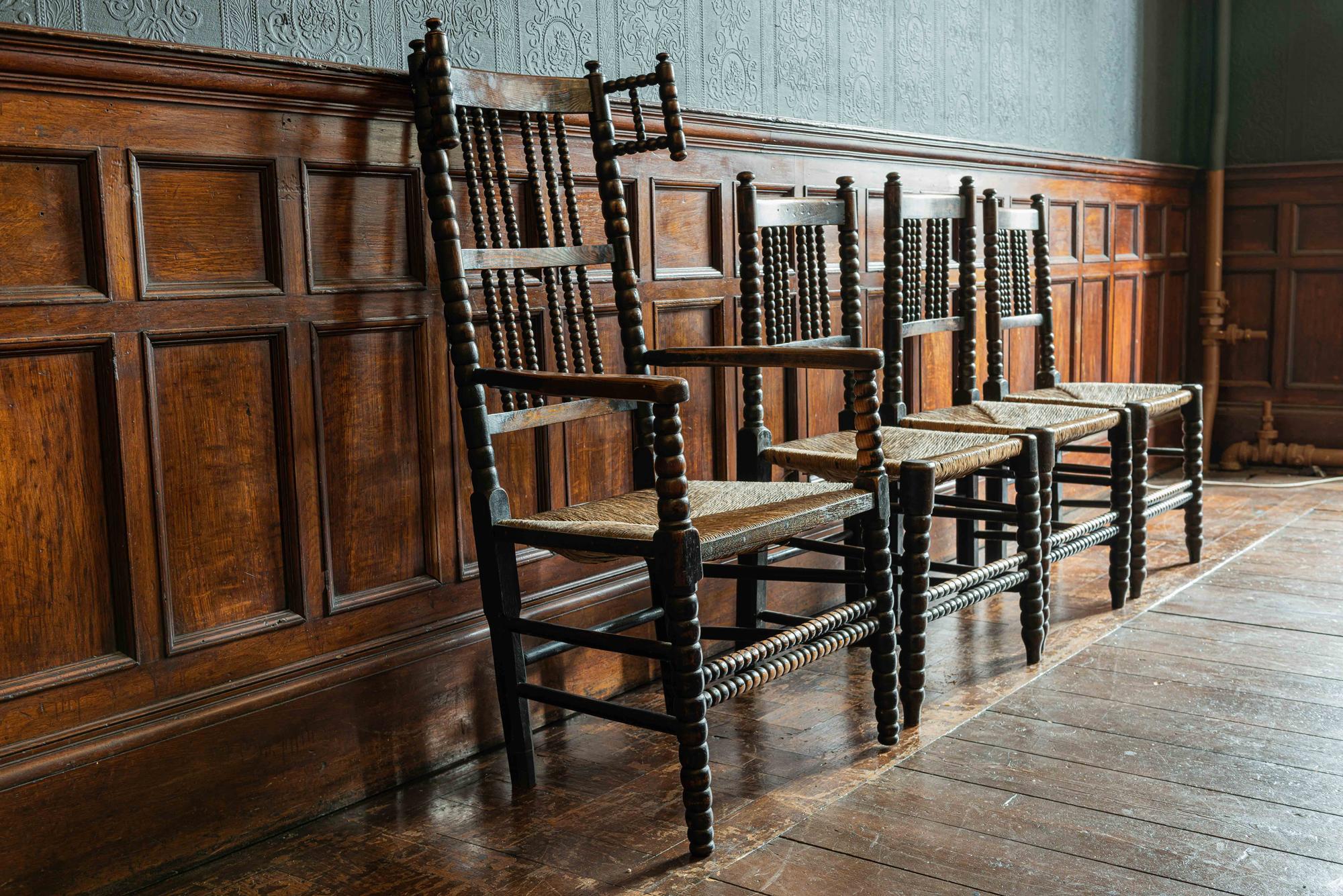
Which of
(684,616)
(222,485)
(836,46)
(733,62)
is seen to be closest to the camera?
(684,616)

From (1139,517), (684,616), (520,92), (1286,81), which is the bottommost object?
(1139,517)

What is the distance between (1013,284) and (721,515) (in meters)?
1.60

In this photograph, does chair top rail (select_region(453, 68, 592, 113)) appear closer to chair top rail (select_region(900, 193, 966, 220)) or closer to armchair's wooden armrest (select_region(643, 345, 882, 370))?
armchair's wooden armrest (select_region(643, 345, 882, 370))

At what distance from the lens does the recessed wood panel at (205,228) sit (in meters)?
1.79

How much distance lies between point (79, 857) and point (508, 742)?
0.65 m

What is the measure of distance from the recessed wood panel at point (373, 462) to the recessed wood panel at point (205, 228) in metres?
0.16

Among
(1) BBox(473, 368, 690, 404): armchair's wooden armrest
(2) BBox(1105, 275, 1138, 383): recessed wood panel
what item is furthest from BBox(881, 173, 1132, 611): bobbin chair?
(2) BBox(1105, 275, 1138, 383): recessed wood panel

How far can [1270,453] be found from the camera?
16.3 ft

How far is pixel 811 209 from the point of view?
2.61 metres

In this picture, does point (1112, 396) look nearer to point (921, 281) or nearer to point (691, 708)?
point (921, 281)

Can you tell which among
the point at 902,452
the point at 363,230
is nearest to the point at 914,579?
the point at 902,452

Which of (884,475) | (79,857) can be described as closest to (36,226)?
(79,857)

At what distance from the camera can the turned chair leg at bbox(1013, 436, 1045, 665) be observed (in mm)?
2635

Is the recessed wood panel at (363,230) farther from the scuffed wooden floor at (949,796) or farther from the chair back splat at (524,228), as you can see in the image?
the scuffed wooden floor at (949,796)
